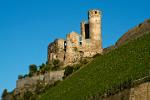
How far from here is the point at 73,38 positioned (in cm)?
7356

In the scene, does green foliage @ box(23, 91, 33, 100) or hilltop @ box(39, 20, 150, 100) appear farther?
green foliage @ box(23, 91, 33, 100)

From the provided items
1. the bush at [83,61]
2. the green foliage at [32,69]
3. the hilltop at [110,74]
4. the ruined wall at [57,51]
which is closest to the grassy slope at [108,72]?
the hilltop at [110,74]

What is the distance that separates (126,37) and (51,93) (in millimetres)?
13468

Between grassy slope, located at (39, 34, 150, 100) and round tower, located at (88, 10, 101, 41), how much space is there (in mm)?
16446

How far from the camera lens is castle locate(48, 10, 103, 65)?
72938mm

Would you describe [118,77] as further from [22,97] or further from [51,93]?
[22,97]

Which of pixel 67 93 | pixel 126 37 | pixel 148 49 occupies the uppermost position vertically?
pixel 126 37

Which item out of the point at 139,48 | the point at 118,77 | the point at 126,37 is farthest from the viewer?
the point at 126,37

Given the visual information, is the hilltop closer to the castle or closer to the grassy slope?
the grassy slope

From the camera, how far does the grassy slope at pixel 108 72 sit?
43688mm

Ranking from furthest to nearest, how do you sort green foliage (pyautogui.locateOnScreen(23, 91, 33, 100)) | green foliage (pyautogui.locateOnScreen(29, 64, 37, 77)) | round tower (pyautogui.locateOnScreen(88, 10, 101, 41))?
round tower (pyautogui.locateOnScreen(88, 10, 101, 41))
green foliage (pyautogui.locateOnScreen(29, 64, 37, 77))
green foliage (pyautogui.locateOnScreen(23, 91, 33, 100))

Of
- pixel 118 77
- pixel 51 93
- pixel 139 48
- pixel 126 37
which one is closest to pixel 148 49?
pixel 139 48

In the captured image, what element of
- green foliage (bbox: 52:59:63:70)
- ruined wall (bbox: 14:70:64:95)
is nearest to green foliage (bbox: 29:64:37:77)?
ruined wall (bbox: 14:70:64:95)

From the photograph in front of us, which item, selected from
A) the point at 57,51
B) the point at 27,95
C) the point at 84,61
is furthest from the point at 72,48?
the point at 27,95
